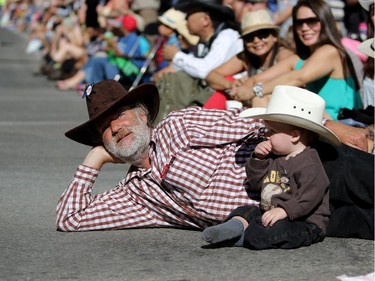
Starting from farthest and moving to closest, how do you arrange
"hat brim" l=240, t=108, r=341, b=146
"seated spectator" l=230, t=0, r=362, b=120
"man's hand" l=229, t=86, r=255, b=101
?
1. "man's hand" l=229, t=86, r=255, b=101
2. "seated spectator" l=230, t=0, r=362, b=120
3. "hat brim" l=240, t=108, r=341, b=146

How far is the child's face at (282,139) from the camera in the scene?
541 cm

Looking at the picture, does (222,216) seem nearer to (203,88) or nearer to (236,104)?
(236,104)

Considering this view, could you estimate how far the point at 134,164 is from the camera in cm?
582

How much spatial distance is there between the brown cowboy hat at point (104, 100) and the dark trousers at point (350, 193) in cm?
104

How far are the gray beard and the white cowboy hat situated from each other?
0.62 metres

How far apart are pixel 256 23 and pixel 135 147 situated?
378cm

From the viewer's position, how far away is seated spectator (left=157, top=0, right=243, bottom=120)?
1016 centimetres

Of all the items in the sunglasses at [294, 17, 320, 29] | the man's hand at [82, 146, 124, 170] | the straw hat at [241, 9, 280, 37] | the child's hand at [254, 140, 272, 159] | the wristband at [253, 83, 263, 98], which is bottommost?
the man's hand at [82, 146, 124, 170]

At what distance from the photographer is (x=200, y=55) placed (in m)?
10.6

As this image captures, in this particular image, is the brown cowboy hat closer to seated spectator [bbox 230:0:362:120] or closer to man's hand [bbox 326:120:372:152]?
man's hand [bbox 326:120:372:152]

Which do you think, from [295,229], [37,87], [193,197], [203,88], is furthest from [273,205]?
[37,87]

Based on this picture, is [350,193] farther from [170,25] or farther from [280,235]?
[170,25]

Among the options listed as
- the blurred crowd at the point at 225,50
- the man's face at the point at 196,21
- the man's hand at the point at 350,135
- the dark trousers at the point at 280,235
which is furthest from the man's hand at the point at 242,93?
the dark trousers at the point at 280,235

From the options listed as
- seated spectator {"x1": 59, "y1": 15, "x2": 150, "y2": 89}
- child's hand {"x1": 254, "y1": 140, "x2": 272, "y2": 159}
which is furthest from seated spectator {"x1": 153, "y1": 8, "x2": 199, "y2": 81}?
child's hand {"x1": 254, "y1": 140, "x2": 272, "y2": 159}
